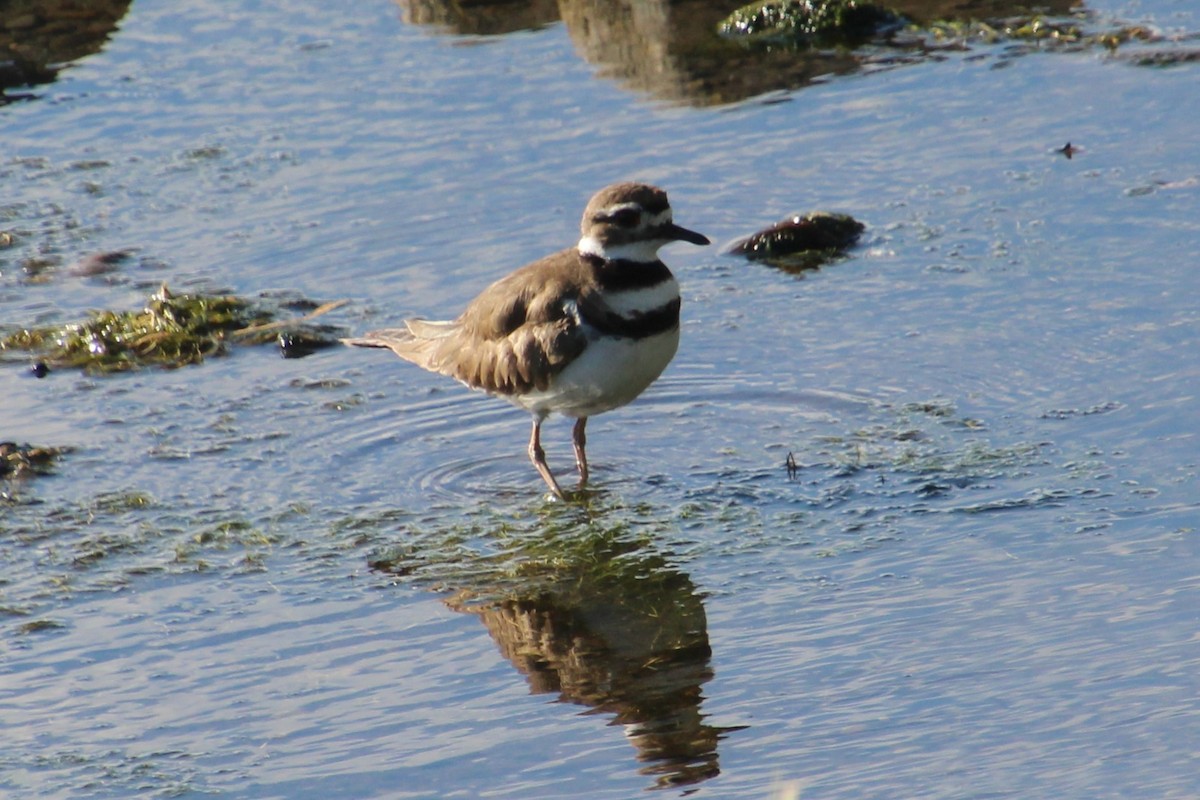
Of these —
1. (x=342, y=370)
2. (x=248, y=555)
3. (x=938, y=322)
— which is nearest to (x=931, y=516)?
(x=938, y=322)

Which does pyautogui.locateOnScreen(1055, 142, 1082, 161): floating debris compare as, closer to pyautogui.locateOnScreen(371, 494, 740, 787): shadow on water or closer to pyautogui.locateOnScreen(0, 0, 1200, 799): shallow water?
pyautogui.locateOnScreen(0, 0, 1200, 799): shallow water

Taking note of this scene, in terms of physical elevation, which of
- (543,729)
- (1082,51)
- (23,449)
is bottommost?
(543,729)

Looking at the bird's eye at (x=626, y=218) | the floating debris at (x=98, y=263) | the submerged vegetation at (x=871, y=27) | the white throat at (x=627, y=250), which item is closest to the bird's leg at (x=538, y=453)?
the white throat at (x=627, y=250)

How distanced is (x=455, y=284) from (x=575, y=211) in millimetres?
899

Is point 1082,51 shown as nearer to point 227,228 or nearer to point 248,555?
point 227,228

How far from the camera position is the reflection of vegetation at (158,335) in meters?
8.65

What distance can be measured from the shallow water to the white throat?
2.80 feet

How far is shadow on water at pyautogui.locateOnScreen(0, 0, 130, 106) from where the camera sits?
12484mm

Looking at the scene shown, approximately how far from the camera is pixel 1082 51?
11.0 m

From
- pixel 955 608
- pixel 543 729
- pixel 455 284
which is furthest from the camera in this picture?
pixel 455 284

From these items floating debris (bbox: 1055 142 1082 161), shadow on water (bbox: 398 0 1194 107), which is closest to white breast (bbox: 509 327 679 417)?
floating debris (bbox: 1055 142 1082 161)

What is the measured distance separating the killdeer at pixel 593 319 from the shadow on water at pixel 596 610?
1.50 ft

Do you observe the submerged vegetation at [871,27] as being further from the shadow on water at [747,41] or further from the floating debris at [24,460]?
the floating debris at [24,460]

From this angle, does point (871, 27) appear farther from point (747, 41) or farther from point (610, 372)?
point (610, 372)
